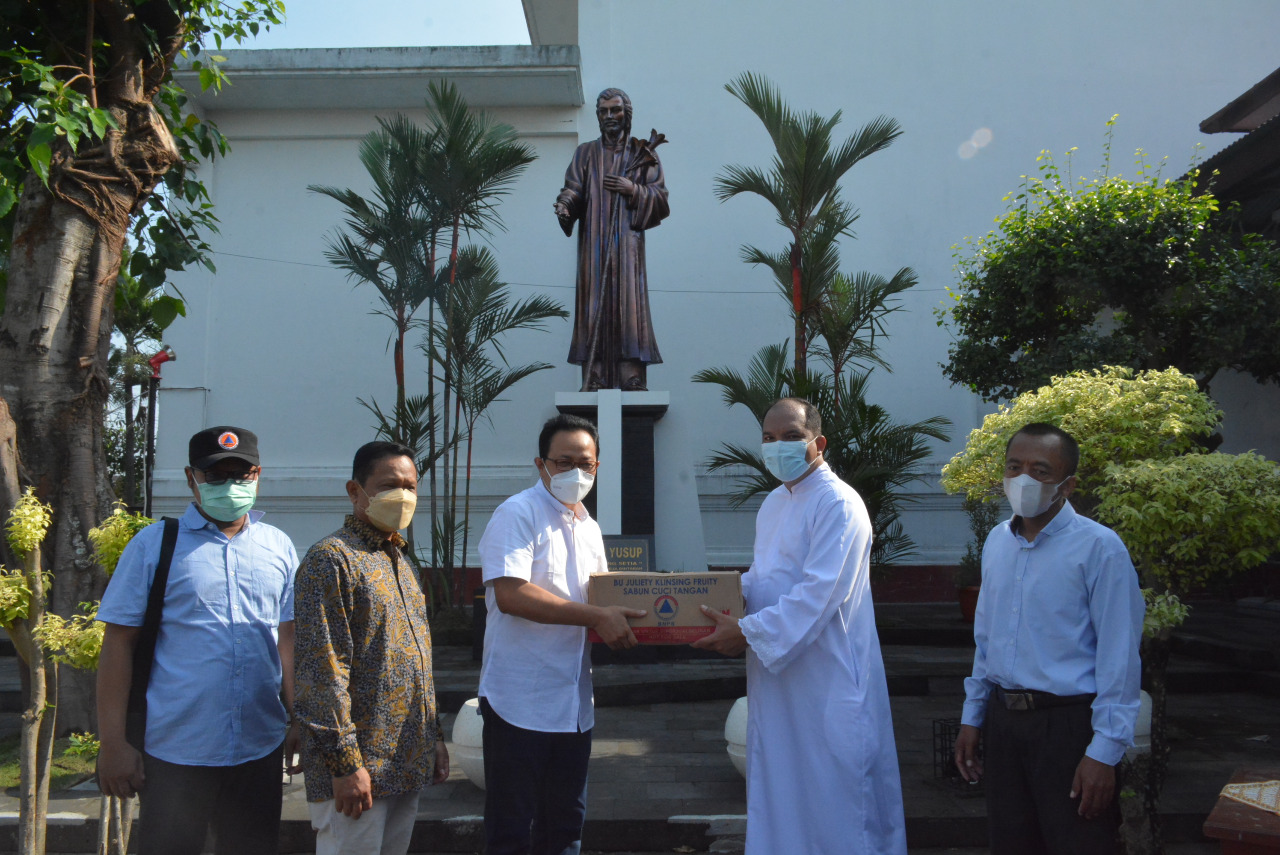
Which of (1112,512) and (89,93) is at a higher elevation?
(89,93)

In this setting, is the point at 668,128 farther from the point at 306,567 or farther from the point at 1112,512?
the point at 306,567

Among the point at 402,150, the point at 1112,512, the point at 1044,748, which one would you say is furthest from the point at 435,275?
the point at 1044,748

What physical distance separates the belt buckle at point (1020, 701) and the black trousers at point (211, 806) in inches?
82.7

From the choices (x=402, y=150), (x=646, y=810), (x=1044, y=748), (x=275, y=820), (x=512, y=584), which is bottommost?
(x=646, y=810)

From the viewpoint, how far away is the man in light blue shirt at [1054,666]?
255 cm

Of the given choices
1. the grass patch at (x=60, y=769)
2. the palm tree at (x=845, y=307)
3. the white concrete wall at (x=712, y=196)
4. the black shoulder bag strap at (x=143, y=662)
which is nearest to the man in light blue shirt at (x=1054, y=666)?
the black shoulder bag strap at (x=143, y=662)

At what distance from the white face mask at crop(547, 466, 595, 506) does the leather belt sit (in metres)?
1.37

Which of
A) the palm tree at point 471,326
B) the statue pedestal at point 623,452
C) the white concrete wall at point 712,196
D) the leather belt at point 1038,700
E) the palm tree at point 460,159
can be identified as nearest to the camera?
the leather belt at point 1038,700

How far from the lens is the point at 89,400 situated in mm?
4699

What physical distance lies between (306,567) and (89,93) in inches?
133

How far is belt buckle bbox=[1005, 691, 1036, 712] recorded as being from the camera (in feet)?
8.77

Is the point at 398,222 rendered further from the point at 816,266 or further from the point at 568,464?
the point at 568,464

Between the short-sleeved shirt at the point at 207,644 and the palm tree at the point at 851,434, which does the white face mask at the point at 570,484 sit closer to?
the short-sleeved shirt at the point at 207,644

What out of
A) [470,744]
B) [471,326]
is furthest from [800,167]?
[470,744]
